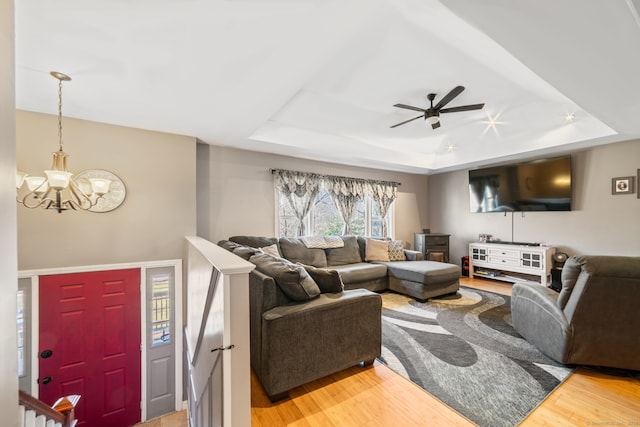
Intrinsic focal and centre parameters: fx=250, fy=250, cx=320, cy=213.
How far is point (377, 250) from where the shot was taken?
479cm

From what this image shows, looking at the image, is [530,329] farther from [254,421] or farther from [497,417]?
[254,421]

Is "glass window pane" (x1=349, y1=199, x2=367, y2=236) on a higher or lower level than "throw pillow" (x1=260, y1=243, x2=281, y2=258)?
higher

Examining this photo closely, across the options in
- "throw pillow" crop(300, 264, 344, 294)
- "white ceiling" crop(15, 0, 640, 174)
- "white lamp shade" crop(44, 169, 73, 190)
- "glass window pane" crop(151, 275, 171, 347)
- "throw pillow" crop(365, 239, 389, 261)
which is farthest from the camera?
"throw pillow" crop(365, 239, 389, 261)

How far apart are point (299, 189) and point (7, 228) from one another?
410cm

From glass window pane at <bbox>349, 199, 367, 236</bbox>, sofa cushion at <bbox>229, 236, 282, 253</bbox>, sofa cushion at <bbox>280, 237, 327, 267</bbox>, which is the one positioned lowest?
sofa cushion at <bbox>280, 237, 327, 267</bbox>

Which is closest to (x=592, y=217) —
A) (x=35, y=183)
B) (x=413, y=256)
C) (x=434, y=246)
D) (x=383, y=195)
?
(x=434, y=246)

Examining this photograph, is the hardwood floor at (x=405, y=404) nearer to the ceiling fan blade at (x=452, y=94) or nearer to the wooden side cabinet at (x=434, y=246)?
the ceiling fan blade at (x=452, y=94)

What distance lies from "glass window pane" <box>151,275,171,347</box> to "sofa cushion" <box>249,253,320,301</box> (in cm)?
164

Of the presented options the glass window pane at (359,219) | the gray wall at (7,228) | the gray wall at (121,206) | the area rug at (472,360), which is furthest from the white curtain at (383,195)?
the gray wall at (7,228)

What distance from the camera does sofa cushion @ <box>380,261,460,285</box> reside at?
3.79 m

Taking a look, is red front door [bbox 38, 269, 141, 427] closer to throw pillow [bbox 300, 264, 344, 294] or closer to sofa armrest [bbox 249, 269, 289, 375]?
sofa armrest [bbox 249, 269, 289, 375]

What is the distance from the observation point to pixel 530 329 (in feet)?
8.32

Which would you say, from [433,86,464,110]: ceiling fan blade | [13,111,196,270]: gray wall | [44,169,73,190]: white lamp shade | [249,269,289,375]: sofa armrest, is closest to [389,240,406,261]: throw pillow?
[433,86,464,110]: ceiling fan blade

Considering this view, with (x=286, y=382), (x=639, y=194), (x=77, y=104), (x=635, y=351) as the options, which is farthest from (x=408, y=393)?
(x=639, y=194)
